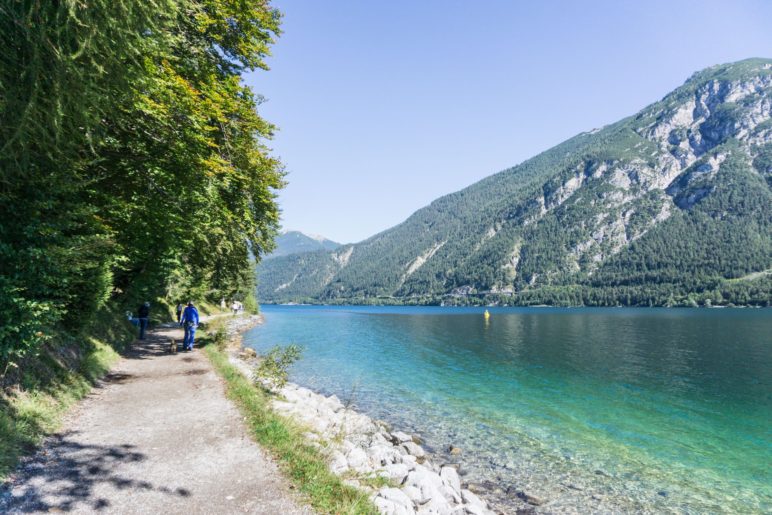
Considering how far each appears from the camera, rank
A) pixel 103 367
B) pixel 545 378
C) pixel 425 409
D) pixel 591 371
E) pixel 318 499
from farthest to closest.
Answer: pixel 591 371, pixel 545 378, pixel 425 409, pixel 103 367, pixel 318 499

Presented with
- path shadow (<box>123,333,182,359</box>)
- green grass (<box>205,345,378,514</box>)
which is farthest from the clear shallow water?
path shadow (<box>123,333,182,359</box>)

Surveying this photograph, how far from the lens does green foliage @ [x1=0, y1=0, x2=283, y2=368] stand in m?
6.05

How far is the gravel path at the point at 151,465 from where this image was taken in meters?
6.71

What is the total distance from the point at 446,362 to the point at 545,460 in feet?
82.0

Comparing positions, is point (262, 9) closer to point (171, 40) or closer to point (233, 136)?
point (233, 136)

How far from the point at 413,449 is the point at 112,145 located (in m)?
15.3

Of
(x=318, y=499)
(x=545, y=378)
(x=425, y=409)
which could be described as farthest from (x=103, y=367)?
(x=545, y=378)

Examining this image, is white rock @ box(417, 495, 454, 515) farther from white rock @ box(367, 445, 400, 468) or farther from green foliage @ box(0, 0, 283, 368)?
green foliage @ box(0, 0, 283, 368)

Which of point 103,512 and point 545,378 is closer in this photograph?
point 103,512

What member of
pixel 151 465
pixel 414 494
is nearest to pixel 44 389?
pixel 151 465

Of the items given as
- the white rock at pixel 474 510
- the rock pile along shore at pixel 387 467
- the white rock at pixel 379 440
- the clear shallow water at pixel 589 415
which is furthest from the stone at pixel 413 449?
the white rock at pixel 474 510

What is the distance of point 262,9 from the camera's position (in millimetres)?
17578

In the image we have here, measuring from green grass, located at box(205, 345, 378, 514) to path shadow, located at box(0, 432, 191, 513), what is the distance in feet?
6.78

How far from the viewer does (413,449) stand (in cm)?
1622
